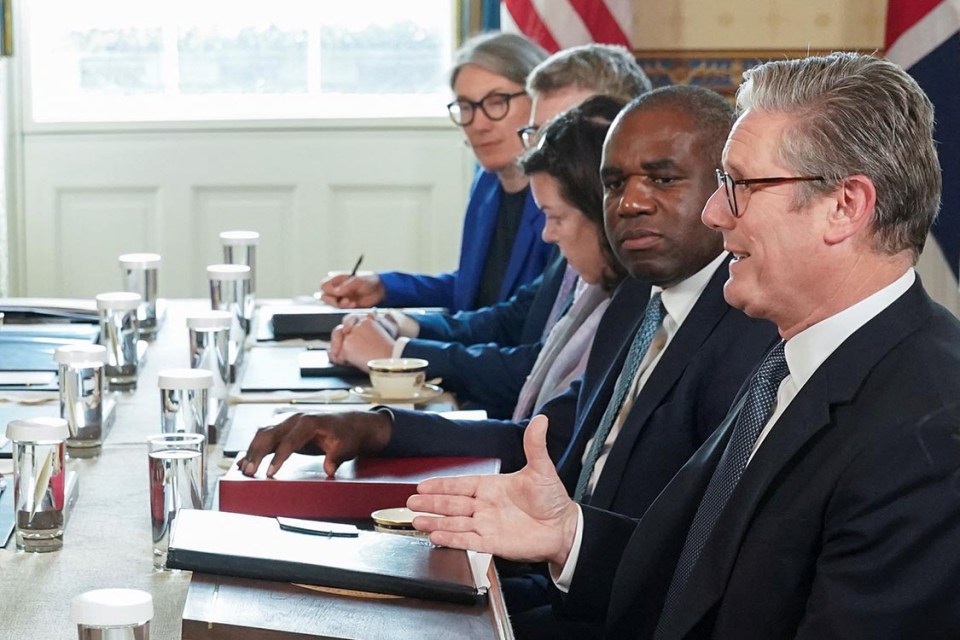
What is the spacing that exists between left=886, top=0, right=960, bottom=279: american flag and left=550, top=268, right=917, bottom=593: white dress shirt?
3018 mm

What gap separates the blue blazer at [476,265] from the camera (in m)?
3.17

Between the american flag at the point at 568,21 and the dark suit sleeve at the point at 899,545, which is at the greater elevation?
the american flag at the point at 568,21

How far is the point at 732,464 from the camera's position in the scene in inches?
54.4

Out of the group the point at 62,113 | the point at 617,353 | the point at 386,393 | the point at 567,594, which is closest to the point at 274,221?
the point at 62,113

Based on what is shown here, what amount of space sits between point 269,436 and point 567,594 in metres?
0.44

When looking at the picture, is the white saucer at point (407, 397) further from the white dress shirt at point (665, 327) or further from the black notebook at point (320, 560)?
the black notebook at point (320, 560)

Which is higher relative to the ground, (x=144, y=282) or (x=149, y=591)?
(x=144, y=282)

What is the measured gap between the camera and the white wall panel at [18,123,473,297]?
4969mm

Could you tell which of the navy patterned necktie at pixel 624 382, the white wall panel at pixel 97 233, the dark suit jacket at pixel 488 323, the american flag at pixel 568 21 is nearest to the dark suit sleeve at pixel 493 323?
the dark suit jacket at pixel 488 323

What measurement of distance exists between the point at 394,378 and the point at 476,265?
110 centimetres

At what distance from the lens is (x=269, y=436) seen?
1720 millimetres

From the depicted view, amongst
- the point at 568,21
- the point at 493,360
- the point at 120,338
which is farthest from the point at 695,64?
the point at 120,338

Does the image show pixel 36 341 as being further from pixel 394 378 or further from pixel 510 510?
pixel 510 510

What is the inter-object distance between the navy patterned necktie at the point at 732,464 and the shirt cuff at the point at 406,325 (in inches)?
64.9
